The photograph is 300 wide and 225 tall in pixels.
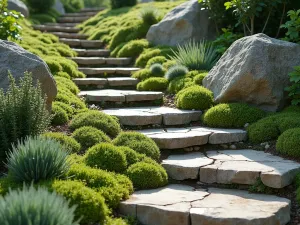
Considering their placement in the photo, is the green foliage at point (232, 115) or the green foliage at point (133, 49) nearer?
the green foliage at point (232, 115)

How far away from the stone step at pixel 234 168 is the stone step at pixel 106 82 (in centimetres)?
385

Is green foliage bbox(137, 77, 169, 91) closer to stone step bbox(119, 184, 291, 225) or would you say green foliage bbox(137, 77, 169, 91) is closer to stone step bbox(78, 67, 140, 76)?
→ stone step bbox(78, 67, 140, 76)

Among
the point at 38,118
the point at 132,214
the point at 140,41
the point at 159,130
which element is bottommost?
the point at 132,214

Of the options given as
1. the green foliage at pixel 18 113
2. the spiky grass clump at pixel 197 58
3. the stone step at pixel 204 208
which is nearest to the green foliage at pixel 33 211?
the stone step at pixel 204 208

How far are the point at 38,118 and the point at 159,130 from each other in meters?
2.22

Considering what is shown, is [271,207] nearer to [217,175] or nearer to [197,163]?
[217,175]

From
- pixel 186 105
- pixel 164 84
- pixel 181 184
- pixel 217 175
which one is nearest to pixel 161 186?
pixel 181 184

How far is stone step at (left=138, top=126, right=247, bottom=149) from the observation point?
686 cm

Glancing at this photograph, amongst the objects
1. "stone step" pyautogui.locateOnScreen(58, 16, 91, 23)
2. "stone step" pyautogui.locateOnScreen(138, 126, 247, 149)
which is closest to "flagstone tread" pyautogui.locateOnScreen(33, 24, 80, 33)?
"stone step" pyautogui.locateOnScreen(58, 16, 91, 23)

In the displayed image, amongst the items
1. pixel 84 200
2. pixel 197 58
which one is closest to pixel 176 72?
pixel 197 58

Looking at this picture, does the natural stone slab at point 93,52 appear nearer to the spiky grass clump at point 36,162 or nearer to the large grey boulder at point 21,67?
the large grey boulder at point 21,67

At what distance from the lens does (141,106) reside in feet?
29.2

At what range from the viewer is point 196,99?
8.26 m

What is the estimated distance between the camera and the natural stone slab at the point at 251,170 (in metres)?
5.67
